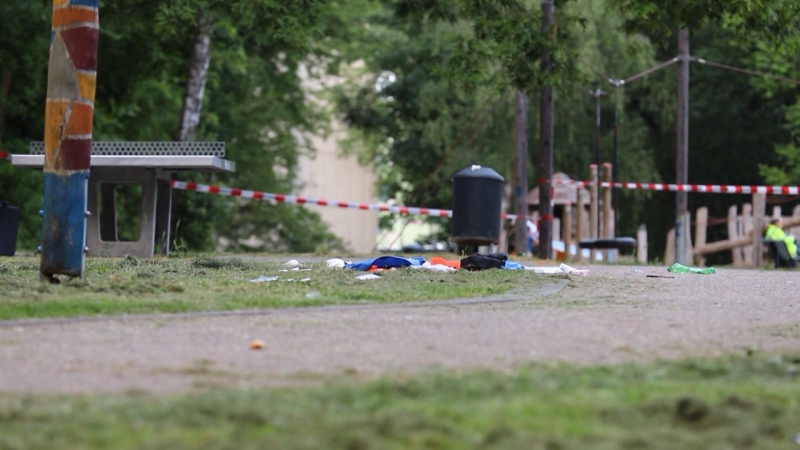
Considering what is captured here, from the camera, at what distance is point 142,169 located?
62.4 ft

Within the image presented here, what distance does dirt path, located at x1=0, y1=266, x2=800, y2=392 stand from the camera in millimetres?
6461

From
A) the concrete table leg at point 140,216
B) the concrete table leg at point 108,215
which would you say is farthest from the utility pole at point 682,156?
the concrete table leg at point 140,216

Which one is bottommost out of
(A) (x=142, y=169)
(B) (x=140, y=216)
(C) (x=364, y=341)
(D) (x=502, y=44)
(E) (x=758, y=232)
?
(C) (x=364, y=341)

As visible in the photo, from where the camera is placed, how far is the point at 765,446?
4859 millimetres

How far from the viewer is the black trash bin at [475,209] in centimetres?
2023

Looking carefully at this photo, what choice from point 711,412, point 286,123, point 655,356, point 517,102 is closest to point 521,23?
point 517,102

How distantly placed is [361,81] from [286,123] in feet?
33.0

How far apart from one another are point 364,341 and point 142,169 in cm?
1194

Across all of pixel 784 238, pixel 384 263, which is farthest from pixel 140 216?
pixel 784 238

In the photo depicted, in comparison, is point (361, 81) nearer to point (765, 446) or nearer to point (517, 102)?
point (517, 102)

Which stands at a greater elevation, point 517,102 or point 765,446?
point 517,102

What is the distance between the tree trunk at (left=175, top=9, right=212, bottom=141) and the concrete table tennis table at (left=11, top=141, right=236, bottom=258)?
7732mm

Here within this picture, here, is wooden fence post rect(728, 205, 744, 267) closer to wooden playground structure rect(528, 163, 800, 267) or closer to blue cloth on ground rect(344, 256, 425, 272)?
wooden playground structure rect(528, 163, 800, 267)

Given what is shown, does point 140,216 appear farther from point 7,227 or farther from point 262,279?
point 262,279
